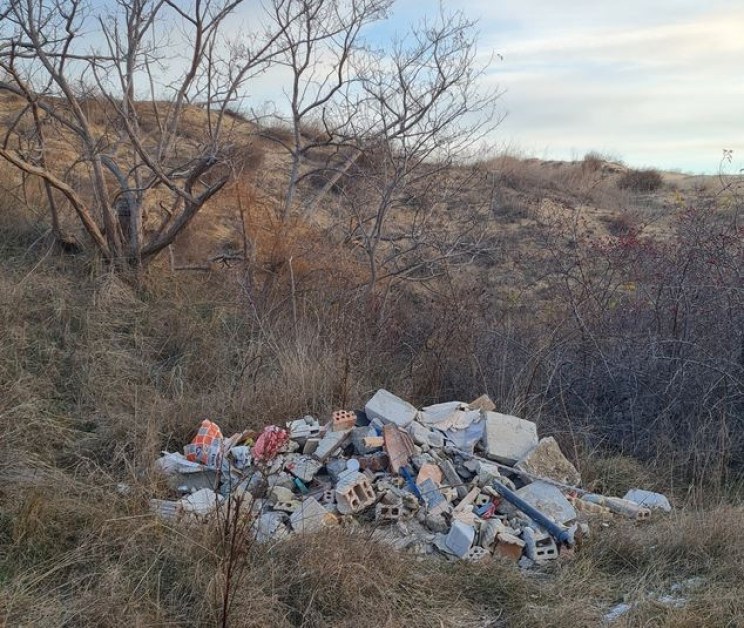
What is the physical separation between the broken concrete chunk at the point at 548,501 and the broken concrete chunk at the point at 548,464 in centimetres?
27

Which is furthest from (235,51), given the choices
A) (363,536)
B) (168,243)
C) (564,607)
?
(564,607)

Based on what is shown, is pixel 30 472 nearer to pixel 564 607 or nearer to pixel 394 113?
pixel 564 607

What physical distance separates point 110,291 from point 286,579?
4.42 metres

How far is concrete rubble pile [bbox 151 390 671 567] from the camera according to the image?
3.80m

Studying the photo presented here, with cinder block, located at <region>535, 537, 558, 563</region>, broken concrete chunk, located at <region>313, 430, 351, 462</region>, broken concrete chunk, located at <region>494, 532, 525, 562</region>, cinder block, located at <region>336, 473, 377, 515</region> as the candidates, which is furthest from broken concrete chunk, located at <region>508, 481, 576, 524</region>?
broken concrete chunk, located at <region>313, 430, 351, 462</region>

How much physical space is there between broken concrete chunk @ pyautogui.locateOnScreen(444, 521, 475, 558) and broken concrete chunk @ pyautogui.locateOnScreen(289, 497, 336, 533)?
616 millimetres

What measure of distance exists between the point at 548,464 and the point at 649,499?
25.9 inches

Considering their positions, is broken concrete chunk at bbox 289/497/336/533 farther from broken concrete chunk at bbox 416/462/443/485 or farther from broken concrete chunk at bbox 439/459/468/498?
broken concrete chunk at bbox 439/459/468/498

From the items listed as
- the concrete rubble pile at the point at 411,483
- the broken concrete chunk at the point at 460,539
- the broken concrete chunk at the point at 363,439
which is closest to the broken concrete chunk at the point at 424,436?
the concrete rubble pile at the point at 411,483

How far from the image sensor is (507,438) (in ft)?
15.8

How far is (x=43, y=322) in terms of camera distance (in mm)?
6191

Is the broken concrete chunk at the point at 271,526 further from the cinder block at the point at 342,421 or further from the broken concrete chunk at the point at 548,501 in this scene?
the broken concrete chunk at the point at 548,501

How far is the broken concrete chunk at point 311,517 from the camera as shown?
11.9 ft

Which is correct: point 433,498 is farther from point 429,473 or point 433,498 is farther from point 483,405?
point 483,405
